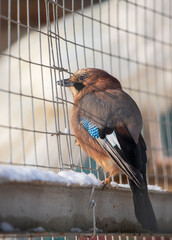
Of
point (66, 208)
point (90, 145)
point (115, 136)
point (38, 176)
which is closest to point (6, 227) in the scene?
point (38, 176)

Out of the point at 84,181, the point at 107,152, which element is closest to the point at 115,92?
the point at 107,152

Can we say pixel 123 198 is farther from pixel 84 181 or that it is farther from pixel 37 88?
pixel 37 88

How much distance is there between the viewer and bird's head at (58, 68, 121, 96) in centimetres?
413

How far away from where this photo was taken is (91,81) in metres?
4.21

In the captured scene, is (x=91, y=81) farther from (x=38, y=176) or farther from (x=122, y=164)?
(x=38, y=176)

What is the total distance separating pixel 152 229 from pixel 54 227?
0.89 meters

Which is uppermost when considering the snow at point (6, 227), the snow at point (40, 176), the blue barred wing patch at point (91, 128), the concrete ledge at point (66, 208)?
the blue barred wing patch at point (91, 128)

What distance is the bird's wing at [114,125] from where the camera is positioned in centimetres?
344

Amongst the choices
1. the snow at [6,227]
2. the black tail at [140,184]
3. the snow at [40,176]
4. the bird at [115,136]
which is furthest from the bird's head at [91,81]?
the snow at [6,227]

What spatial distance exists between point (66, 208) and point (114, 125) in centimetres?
99

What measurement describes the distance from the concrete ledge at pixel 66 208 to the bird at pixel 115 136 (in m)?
0.11

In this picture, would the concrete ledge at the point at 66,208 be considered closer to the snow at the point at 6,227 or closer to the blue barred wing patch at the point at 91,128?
the snow at the point at 6,227

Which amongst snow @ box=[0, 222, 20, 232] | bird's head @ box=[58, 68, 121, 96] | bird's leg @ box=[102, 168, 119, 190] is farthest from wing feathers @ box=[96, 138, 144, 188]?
snow @ box=[0, 222, 20, 232]

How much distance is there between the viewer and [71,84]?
409 centimetres
